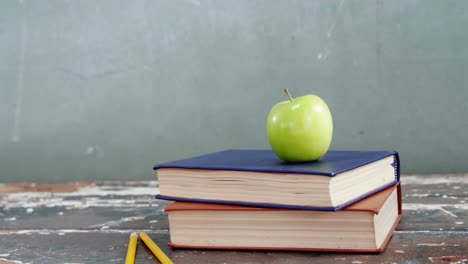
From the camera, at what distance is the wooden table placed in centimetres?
71

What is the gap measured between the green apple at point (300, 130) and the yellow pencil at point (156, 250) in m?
0.22

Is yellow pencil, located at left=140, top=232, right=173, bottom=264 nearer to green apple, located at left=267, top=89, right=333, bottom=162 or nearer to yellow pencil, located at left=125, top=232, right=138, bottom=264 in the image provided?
yellow pencil, located at left=125, top=232, right=138, bottom=264

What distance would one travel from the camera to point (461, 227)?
0.85 metres

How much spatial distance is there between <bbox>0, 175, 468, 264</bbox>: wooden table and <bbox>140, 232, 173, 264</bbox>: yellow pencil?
0.03 ft

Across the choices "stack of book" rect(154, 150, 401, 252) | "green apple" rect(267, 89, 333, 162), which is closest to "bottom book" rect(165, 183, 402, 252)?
"stack of book" rect(154, 150, 401, 252)

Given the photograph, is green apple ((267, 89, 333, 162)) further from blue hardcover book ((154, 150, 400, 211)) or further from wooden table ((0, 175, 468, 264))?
wooden table ((0, 175, 468, 264))

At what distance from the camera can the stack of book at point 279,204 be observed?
69cm

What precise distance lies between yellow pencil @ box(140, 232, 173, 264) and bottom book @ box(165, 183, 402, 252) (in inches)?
1.2

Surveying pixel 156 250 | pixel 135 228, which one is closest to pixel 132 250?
pixel 156 250

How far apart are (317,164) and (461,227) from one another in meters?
Result: 0.27

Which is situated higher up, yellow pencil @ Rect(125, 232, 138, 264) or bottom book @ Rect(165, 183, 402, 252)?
bottom book @ Rect(165, 183, 402, 252)

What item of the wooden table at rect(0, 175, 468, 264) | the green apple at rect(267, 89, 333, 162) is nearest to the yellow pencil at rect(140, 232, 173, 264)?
the wooden table at rect(0, 175, 468, 264)

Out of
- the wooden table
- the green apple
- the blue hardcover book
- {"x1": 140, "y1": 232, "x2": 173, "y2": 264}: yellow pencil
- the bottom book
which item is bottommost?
the wooden table

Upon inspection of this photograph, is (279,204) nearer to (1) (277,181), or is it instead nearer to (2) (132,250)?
(1) (277,181)
